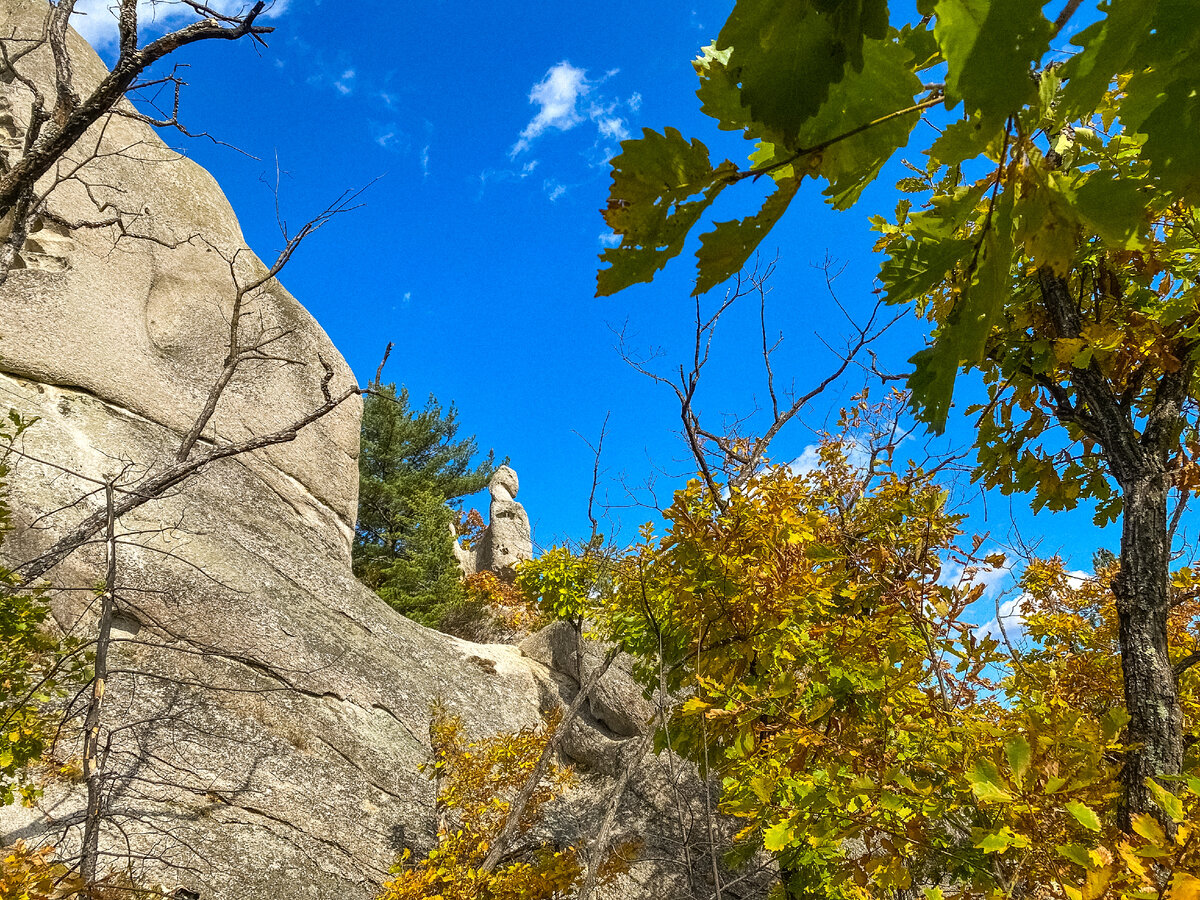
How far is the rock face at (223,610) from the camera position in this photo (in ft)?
20.3

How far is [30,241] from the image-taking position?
855cm

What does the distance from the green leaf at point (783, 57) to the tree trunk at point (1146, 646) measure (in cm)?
245

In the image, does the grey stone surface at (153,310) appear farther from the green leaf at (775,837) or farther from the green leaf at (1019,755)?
the green leaf at (1019,755)

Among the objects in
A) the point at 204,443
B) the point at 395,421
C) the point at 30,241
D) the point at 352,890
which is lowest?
the point at 352,890

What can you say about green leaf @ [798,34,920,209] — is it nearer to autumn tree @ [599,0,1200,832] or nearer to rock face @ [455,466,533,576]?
autumn tree @ [599,0,1200,832]

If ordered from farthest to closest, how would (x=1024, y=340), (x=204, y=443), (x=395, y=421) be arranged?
(x=395, y=421) < (x=204, y=443) < (x=1024, y=340)

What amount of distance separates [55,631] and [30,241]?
5445mm

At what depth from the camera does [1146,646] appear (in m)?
2.22

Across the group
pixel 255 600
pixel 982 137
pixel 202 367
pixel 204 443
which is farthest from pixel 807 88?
pixel 202 367

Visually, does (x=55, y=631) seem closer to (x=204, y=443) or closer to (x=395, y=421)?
(x=204, y=443)

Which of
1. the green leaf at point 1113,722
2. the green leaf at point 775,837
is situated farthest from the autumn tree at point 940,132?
A: the green leaf at point 775,837

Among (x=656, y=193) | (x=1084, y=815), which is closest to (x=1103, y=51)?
(x=656, y=193)

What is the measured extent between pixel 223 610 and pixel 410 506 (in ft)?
37.4

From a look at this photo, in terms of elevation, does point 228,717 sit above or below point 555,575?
below
